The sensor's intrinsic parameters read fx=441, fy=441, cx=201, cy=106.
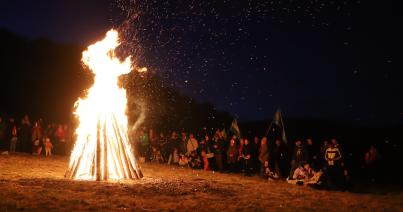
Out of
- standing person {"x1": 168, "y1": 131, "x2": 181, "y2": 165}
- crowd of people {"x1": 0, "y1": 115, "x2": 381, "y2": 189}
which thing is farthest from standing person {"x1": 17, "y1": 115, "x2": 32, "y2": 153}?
standing person {"x1": 168, "y1": 131, "x2": 181, "y2": 165}

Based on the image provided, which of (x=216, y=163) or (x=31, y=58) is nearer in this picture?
(x=216, y=163)

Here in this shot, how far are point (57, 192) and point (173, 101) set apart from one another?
28.1 meters

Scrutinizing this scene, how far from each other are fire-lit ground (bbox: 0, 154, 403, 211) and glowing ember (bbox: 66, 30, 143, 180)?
0.74 m

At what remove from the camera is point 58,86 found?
3709cm

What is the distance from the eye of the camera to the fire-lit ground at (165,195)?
362 inches

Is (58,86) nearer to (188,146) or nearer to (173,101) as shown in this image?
(173,101)

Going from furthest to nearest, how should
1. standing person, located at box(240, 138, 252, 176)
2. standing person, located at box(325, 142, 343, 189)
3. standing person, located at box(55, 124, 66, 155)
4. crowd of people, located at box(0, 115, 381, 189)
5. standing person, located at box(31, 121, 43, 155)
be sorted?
standing person, located at box(55, 124, 66, 155), standing person, located at box(31, 121, 43, 155), standing person, located at box(240, 138, 252, 176), crowd of people, located at box(0, 115, 381, 189), standing person, located at box(325, 142, 343, 189)

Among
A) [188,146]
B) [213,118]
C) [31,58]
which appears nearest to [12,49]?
[31,58]

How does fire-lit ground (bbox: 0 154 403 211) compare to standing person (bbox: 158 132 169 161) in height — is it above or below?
below

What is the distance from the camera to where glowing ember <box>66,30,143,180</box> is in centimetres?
1323

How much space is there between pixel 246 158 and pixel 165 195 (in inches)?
294

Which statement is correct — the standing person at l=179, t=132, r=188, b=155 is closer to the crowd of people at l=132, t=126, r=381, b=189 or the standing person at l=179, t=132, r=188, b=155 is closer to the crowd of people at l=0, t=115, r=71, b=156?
the crowd of people at l=132, t=126, r=381, b=189

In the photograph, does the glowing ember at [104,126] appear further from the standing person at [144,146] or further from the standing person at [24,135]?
the standing person at [24,135]

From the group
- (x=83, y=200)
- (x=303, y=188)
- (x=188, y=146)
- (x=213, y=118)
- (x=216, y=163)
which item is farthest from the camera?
(x=213, y=118)
